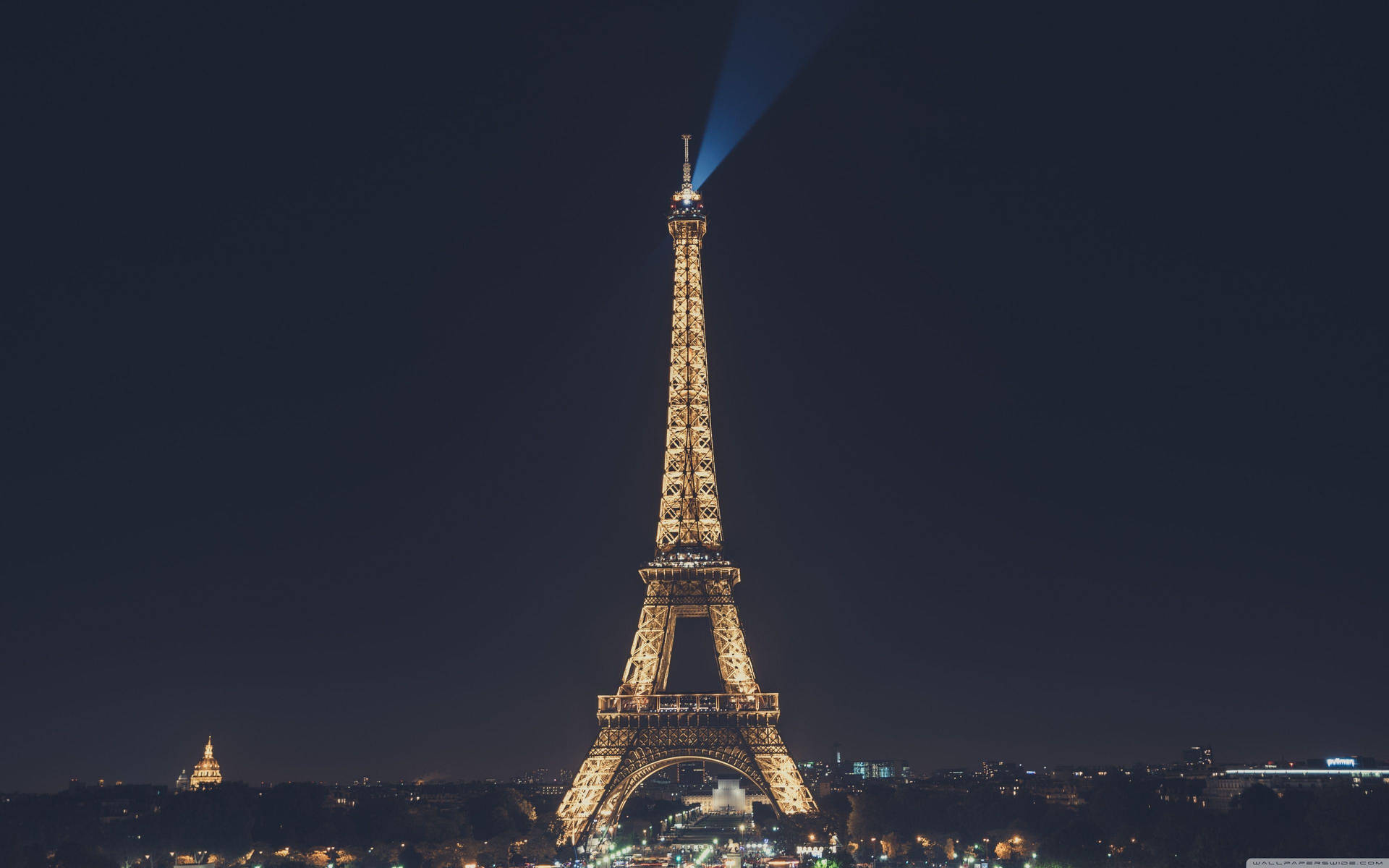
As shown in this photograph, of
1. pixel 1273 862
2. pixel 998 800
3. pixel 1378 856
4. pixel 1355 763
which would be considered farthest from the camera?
pixel 1355 763

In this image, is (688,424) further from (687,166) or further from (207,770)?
(207,770)

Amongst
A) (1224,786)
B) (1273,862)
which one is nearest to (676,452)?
(1273,862)

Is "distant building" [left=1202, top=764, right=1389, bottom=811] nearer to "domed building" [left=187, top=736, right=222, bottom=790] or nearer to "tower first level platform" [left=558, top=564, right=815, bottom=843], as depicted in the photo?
"tower first level platform" [left=558, top=564, right=815, bottom=843]

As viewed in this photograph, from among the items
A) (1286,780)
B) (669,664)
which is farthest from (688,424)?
(1286,780)

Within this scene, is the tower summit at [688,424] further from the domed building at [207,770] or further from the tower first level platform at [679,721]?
the domed building at [207,770]

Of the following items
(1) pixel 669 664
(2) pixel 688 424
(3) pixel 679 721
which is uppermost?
(2) pixel 688 424

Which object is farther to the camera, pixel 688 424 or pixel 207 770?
pixel 207 770

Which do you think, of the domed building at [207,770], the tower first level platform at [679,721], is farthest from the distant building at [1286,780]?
the domed building at [207,770]

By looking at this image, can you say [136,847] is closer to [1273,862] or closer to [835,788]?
[1273,862]
